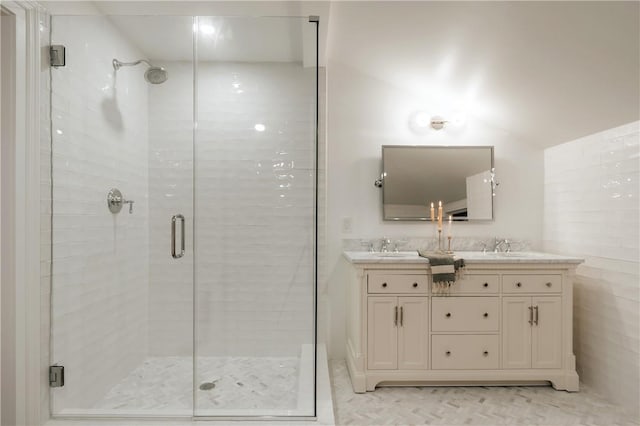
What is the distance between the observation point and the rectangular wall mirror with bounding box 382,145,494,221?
3012 millimetres

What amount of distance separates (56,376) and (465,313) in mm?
2396

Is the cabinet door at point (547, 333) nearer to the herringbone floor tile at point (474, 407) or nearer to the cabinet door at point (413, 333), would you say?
the herringbone floor tile at point (474, 407)

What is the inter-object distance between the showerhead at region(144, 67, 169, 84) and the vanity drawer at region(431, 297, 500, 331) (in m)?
2.23

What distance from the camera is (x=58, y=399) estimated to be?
1.95 m

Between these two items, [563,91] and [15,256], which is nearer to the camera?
[15,256]

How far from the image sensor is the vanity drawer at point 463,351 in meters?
2.41

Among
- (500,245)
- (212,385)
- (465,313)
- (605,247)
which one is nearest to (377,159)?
(500,245)

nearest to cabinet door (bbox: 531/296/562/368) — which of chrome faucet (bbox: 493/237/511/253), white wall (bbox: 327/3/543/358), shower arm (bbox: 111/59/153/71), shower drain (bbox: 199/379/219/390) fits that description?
chrome faucet (bbox: 493/237/511/253)

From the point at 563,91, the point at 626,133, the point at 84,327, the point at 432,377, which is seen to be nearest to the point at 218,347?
the point at 84,327

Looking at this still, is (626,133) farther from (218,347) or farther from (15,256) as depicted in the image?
(15,256)

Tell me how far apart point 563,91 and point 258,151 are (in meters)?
1.92

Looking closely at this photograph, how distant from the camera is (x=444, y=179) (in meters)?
3.02

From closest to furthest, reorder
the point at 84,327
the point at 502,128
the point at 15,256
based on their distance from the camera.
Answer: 1. the point at 15,256
2. the point at 84,327
3. the point at 502,128

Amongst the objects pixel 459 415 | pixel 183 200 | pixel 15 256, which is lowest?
pixel 459 415
